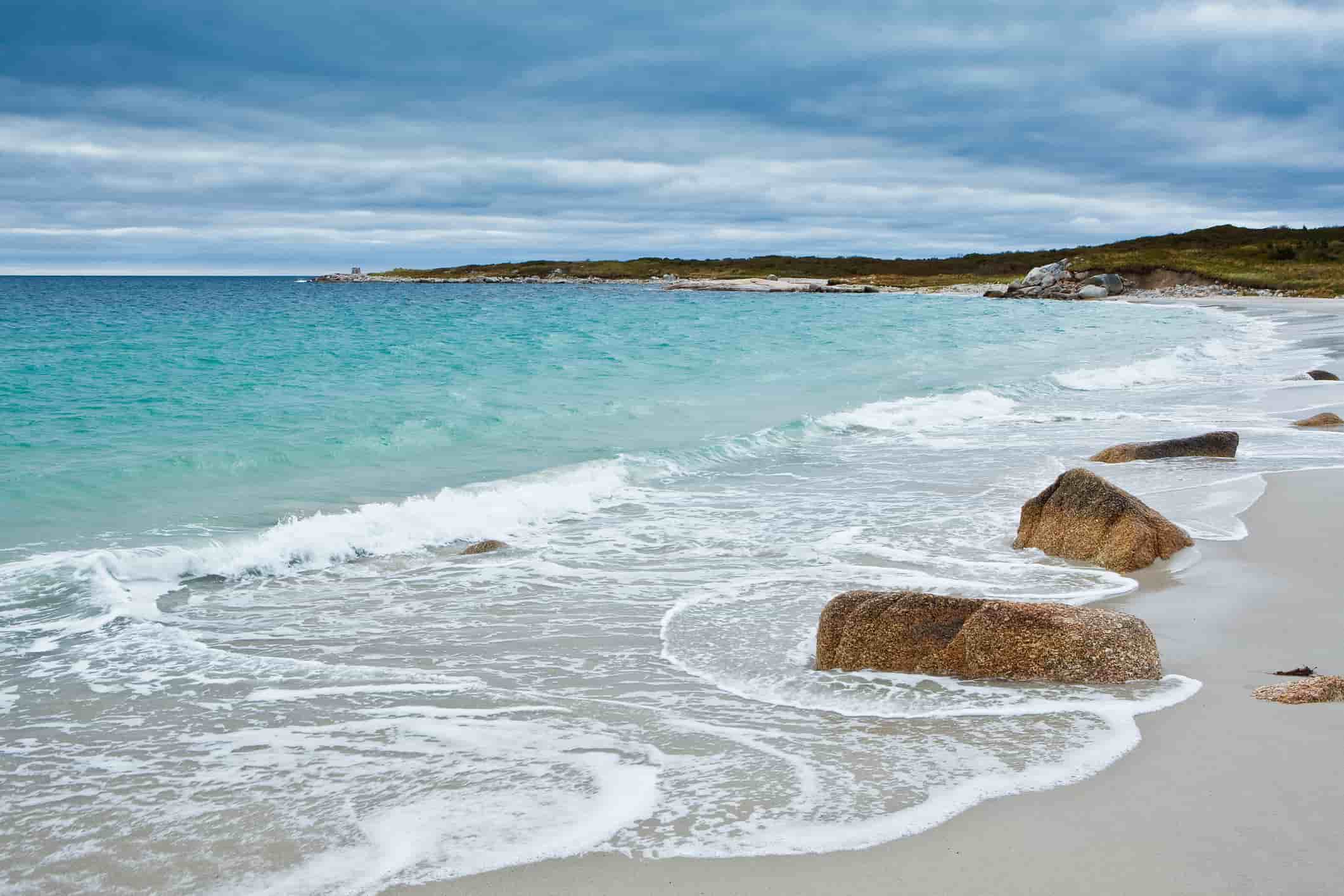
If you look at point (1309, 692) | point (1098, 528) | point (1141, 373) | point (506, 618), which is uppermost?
point (1141, 373)

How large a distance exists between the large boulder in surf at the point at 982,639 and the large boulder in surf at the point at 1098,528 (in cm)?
215

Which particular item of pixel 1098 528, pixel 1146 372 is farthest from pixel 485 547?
pixel 1146 372

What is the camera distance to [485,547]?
336 inches

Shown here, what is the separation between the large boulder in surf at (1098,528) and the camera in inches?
291

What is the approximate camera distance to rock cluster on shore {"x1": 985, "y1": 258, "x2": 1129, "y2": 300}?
74.4 m

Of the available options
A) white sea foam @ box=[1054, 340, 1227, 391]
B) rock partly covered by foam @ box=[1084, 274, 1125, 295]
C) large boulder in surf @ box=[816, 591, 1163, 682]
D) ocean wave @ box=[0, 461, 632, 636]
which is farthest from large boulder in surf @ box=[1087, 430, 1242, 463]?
rock partly covered by foam @ box=[1084, 274, 1125, 295]

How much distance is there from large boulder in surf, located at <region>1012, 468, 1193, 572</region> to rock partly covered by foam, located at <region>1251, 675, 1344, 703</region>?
96.1 inches

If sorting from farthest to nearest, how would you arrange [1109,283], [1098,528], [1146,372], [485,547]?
1. [1109,283]
2. [1146,372]
3. [485,547]
4. [1098,528]

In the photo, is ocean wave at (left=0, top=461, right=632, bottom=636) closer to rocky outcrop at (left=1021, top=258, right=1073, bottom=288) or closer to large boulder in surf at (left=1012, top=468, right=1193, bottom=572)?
large boulder in surf at (left=1012, top=468, right=1193, bottom=572)

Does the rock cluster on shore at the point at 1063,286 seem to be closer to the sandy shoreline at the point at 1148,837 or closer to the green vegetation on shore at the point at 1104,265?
the green vegetation on shore at the point at 1104,265

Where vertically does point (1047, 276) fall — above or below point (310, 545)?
above

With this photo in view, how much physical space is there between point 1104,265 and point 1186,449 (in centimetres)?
7873

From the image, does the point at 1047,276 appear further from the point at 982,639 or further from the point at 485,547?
the point at 982,639

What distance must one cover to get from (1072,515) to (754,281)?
102 metres
